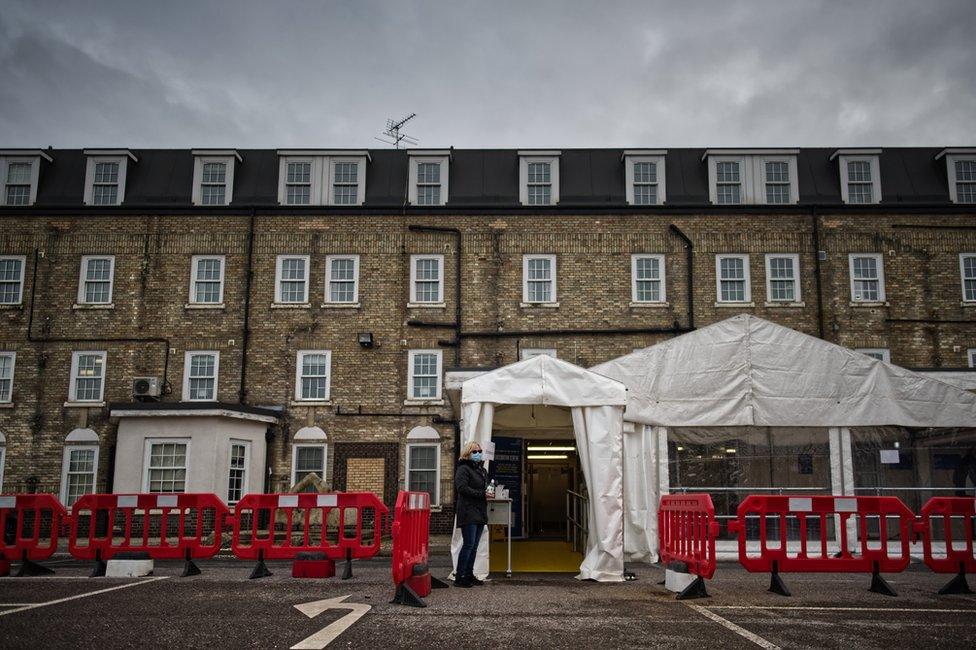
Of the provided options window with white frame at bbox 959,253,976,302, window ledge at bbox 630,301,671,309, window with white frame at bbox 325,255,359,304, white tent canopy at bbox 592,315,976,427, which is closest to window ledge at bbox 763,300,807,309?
window ledge at bbox 630,301,671,309

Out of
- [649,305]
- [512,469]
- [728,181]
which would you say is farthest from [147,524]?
[728,181]

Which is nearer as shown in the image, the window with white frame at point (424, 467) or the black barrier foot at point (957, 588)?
the black barrier foot at point (957, 588)

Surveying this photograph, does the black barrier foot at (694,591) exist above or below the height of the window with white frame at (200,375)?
below

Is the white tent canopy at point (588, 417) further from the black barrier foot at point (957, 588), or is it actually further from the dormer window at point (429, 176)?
the dormer window at point (429, 176)

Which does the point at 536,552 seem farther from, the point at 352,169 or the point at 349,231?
the point at 352,169

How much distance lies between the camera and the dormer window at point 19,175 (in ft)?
81.3

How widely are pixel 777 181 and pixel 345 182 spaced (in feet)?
41.1

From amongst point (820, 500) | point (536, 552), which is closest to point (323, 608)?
point (820, 500)

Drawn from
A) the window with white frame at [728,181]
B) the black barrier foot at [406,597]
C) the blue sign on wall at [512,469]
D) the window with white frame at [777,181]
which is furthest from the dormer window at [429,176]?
the black barrier foot at [406,597]

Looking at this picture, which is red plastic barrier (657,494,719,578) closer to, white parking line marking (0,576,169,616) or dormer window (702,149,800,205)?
white parking line marking (0,576,169,616)

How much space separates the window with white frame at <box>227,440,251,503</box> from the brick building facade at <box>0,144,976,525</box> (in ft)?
3.27

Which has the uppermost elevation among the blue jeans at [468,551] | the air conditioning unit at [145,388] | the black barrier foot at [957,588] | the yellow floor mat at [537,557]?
the air conditioning unit at [145,388]

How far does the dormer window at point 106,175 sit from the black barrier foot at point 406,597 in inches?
762

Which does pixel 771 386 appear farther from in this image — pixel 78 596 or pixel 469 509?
pixel 78 596
